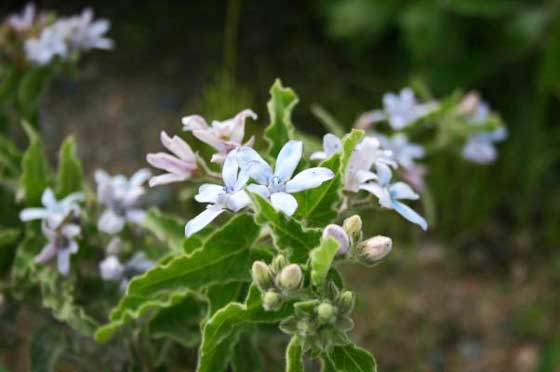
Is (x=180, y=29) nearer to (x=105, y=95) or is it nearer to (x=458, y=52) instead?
(x=105, y=95)

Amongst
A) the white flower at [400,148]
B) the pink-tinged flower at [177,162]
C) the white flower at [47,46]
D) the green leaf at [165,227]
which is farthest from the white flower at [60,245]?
the white flower at [400,148]

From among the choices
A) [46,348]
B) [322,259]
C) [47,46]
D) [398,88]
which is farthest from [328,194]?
[398,88]

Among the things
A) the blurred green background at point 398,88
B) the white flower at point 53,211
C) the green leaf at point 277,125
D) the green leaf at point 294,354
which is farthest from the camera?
the blurred green background at point 398,88

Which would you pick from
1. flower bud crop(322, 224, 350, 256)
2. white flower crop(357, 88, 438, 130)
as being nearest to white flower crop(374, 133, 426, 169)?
white flower crop(357, 88, 438, 130)

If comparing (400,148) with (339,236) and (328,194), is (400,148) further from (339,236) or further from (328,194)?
(339,236)

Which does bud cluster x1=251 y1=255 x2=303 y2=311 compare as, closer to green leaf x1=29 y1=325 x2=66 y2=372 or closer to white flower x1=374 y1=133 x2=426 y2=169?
green leaf x1=29 y1=325 x2=66 y2=372

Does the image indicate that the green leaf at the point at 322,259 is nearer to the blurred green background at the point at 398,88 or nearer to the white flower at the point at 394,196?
the white flower at the point at 394,196
